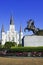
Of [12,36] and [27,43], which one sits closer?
[27,43]

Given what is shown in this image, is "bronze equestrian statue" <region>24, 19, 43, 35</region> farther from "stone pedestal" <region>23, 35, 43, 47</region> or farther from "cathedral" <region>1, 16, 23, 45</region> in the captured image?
"cathedral" <region>1, 16, 23, 45</region>

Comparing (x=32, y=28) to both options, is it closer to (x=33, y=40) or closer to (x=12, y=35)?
(x=33, y=40)

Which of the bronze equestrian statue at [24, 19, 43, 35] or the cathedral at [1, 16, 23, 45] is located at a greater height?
the cathedral at [1, 16, 23, 45]

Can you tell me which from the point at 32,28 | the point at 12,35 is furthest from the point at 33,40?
the point at 12,35

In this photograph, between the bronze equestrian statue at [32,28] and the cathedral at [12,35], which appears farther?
the cathedral at [12,35]

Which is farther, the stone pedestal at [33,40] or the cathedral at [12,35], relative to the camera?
the cathedral at [12,35]

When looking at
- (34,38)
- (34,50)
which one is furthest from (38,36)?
(34,50)

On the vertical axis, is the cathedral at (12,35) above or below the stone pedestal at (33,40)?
above

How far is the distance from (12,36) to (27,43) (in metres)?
123

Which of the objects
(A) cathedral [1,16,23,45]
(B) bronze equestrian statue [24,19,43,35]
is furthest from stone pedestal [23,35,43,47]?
(A) cathedral [1,16,23,45]

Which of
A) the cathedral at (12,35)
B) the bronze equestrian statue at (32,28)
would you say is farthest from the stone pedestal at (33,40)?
the cathedral at (12,35)

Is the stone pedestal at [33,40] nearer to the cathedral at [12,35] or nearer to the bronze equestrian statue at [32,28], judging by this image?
the bronze equestrian statue at [32,28]

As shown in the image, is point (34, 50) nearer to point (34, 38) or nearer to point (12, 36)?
point (34, 38)

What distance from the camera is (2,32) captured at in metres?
148
